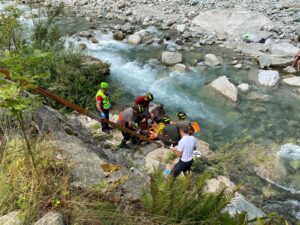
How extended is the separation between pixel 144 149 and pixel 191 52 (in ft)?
25.2

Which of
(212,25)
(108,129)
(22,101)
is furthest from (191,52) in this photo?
(22,101)

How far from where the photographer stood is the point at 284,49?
14.3m

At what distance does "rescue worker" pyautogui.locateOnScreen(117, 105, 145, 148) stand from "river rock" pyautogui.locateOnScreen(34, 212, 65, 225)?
5160 mm

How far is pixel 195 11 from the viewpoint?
742 inches

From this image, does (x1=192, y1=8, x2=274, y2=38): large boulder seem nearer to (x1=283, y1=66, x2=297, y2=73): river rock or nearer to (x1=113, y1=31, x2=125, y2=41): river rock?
(x1=283, y1=66, x2=297, y2=73): river rock

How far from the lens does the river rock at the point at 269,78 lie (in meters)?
12.1

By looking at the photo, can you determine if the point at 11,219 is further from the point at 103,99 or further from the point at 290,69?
the point at 290,69

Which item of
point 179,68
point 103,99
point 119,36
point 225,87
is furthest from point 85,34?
point 103,99

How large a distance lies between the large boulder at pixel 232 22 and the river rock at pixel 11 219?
48.8 ft

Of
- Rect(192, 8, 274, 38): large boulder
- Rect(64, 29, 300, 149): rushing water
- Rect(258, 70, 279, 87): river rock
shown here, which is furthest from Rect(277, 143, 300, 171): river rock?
Rect(192, 8, 274, 38): large boulder

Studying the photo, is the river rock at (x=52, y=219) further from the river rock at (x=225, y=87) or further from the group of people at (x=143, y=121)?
the river rock at (x=225, y=87)

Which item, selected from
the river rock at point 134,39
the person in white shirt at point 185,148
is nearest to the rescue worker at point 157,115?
the person in white shirt at point 185,148

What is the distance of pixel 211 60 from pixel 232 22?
410 centimetres

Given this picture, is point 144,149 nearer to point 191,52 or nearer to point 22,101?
point 22,101
